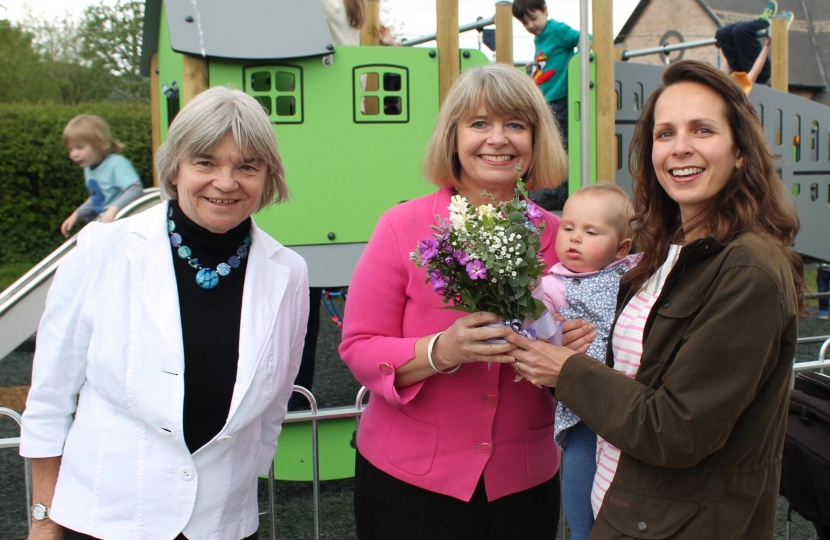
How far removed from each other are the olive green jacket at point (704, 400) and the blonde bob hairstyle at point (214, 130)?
1031 mm

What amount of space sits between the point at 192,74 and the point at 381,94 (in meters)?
1.22

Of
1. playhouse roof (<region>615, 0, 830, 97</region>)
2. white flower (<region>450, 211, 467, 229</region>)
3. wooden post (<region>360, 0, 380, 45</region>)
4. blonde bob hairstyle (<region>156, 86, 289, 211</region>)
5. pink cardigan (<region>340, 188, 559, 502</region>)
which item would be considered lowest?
pink cardigan (<region>340, 188, 559, 502</region>)

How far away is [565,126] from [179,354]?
512 centimetres

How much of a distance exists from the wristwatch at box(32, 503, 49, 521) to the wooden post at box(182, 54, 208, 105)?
321cm

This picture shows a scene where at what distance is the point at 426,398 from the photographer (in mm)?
2137

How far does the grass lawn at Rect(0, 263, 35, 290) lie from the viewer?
14198 millimetres

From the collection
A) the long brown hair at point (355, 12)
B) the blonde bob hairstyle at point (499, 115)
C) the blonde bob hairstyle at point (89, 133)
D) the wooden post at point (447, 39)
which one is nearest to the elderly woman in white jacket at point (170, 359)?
the blonde bob hairstyle at point (499, 115)

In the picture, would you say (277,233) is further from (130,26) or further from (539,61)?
(130,26)

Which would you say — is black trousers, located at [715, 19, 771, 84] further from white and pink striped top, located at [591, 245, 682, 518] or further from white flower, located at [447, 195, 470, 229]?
white flower, located at [447, 195, 470, 229]

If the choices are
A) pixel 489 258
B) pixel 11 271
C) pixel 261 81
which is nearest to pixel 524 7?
pixel 261 81

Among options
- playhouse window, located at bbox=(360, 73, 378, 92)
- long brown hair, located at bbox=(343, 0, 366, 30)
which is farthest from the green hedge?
playhouse window, located at bbox=(360, 73, 378, 92)

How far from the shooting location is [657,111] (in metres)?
1.83

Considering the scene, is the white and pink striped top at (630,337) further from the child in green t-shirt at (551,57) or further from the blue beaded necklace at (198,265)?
the child in green t-shirt at (551,57)

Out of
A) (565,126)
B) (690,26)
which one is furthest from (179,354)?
(690,26)
